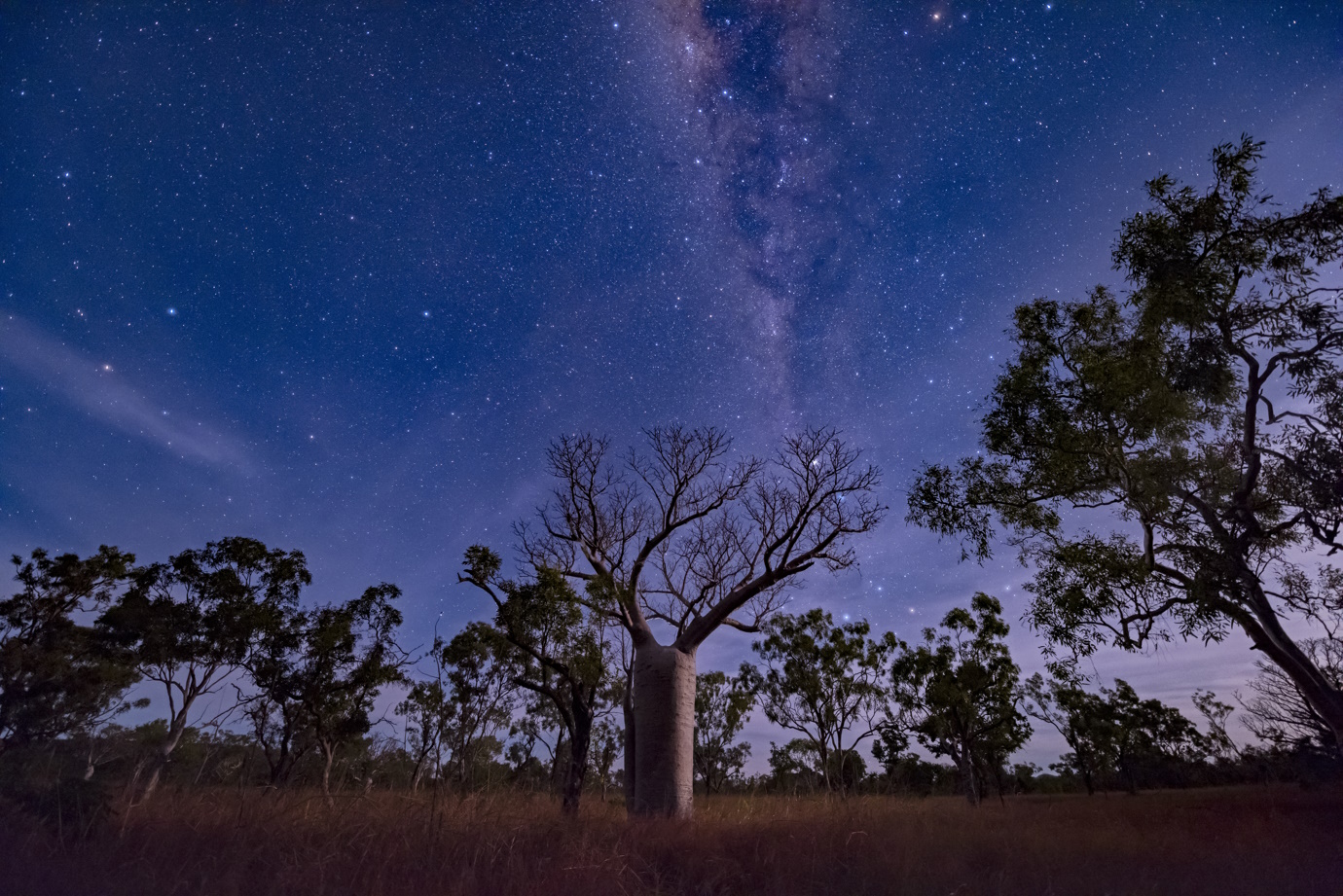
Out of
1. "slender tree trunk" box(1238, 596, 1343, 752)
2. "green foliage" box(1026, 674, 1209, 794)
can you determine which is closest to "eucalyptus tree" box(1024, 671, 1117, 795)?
"green foliage" box(1026, 674, 1209, 794)

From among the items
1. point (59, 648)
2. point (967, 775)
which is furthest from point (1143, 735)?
point (59, 648)

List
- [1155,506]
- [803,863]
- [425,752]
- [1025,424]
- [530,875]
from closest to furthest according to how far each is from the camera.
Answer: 1. [530,875]
2. [425,752]
3. [803,863]
4. [1155,506]
5. [1025,424]

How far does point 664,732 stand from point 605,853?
7.50m

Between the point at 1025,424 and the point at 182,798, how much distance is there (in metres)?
14.2

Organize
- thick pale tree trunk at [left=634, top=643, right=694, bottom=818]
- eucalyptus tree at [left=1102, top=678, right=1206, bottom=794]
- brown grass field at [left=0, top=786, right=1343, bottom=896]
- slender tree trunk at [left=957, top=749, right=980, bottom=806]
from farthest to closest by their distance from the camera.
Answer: eucalyptus tree at [left=1102, top=678, right=1206, bottom=794], slender tree trunk at [left=957, top=749, right=980, bottom=806], thick pale tree trunk at [left=634, top=643, right=694, bottom=818], brown grass field at [left=0, top=786, right=1343, bottom=896]

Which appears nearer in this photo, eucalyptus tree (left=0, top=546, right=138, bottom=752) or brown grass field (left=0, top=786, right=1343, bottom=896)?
brown grass field (left=0, top=786, right=1343, bottom=896)

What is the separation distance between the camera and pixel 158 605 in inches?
847

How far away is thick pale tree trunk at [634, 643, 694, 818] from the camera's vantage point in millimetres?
11734

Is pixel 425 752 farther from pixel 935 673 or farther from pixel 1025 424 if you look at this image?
pixel 935 673

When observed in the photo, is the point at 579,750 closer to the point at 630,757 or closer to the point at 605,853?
the point at 630,757

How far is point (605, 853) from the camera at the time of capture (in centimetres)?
512

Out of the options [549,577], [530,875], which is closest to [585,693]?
[549,577]

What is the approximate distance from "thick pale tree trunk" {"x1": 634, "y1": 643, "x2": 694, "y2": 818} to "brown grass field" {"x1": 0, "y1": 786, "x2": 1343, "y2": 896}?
267cm

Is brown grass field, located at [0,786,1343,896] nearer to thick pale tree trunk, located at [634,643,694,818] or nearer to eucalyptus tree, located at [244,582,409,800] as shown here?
thick pale tree trunk, located at [634,643,694,818]
